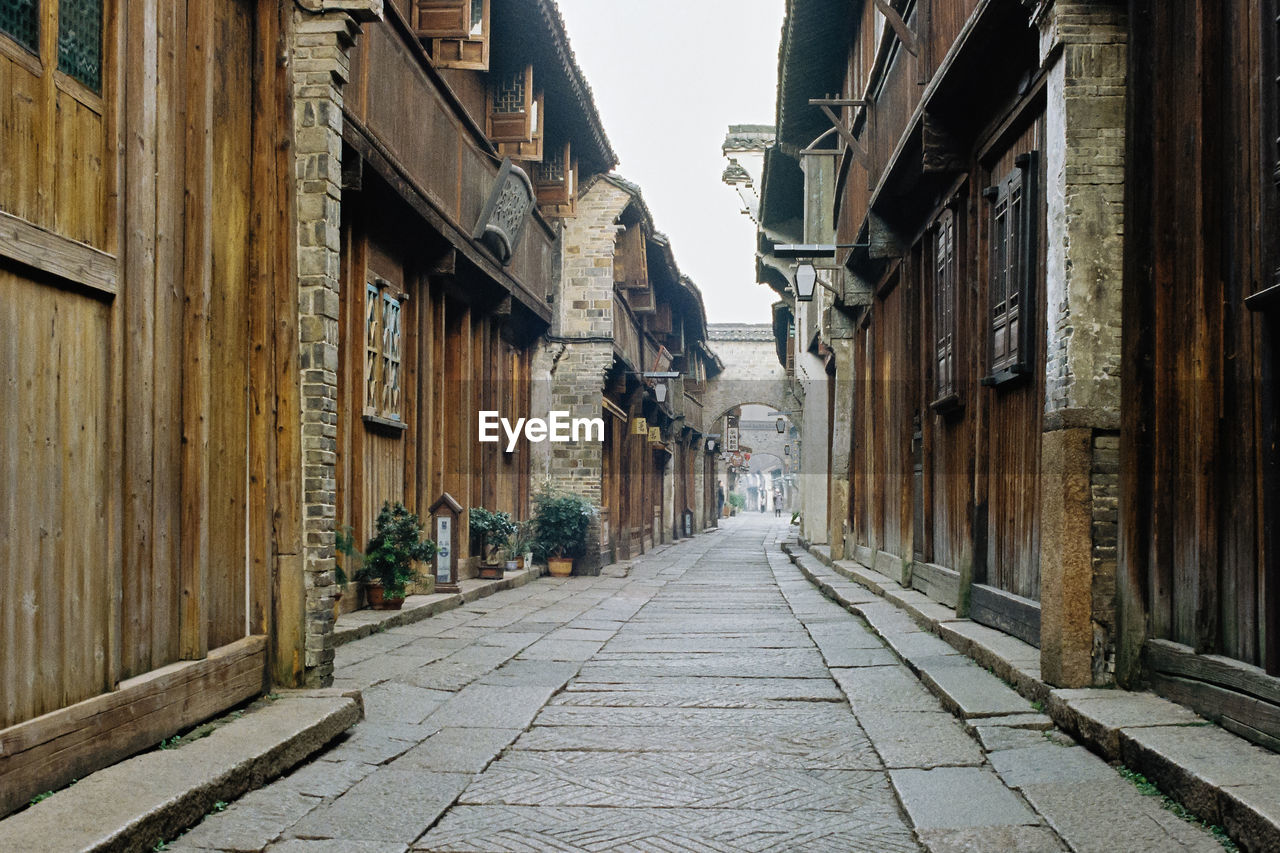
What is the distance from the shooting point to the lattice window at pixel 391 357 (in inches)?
397

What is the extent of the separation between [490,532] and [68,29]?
31.0ft

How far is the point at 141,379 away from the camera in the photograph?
4219mm

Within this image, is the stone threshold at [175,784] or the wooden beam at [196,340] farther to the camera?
the wooden beam at [196,340]

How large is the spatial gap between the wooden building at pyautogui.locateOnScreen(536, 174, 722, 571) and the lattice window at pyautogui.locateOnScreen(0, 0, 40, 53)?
42.4ft

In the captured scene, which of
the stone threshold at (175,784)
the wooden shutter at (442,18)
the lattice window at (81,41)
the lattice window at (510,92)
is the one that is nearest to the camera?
the stone threshold at (175,784)

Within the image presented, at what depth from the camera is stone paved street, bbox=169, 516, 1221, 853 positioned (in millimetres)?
3641

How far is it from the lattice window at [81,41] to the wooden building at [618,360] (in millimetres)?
12594

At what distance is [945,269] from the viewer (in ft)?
30.1

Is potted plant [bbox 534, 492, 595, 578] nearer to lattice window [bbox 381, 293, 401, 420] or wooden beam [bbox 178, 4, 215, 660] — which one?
lattice window [bbox 381, 293, 401, 420]

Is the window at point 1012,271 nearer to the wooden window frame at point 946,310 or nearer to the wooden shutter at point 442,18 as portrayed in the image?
the wooden window frame at point 946,310

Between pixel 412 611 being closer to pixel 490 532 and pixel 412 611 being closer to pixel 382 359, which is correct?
pixel 382 359

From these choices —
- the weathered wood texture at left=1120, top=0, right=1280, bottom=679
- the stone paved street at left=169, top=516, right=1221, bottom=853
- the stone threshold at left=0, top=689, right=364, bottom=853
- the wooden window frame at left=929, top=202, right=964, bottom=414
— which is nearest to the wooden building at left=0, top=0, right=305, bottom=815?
the stone threshold at left=0, top=689, right=364, bottom=853

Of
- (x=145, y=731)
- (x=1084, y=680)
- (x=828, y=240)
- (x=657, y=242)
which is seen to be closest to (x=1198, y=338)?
(x=1084, y=680)

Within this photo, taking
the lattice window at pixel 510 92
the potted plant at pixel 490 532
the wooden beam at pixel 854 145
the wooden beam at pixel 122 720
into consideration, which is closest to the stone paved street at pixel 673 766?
the wooden beam at pixel 122 720
